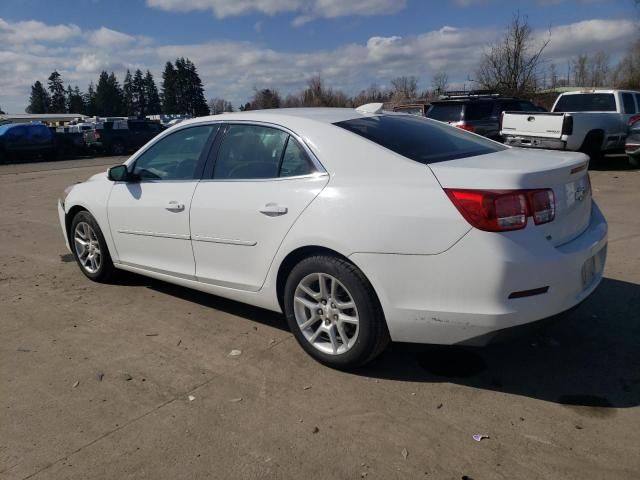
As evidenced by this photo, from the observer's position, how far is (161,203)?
433cm

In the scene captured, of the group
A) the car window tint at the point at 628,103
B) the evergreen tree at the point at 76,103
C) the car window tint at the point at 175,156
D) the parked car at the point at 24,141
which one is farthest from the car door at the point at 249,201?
the evergreen tree at the point at 76,103

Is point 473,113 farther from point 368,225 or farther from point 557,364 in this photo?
point 368,225

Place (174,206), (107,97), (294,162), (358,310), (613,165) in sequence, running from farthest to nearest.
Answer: (107,97) → (613,165) → (174,206) → (294,162) → (358,310)

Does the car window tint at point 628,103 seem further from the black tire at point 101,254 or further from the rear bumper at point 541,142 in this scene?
the black tire at point 101,254

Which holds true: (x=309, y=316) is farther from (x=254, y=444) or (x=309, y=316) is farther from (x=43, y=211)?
(x=43, y=211)

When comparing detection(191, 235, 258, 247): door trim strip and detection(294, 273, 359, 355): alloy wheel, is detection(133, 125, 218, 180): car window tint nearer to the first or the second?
detection(191, 235, 258, 247): door trim strip

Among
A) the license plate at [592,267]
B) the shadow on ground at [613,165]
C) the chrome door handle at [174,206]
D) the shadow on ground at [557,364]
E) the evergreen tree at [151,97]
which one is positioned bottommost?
the shadow on ground at [613,165]

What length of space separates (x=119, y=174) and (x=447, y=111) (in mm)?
10428

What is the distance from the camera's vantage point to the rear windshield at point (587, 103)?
1397 centimetres

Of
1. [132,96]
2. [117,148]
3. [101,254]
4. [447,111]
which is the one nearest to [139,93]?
[132,96]

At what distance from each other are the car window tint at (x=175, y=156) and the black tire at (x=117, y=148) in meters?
27.3

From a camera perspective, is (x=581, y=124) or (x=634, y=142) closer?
(x=634, y=142)

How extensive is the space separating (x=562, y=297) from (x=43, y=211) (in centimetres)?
983

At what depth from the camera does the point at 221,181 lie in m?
3.97
